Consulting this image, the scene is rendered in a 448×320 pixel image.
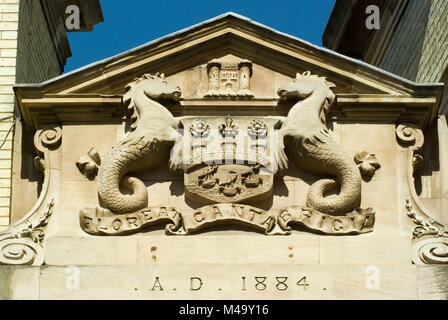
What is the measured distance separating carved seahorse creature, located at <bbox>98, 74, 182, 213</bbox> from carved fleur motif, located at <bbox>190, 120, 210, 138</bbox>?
0.21m

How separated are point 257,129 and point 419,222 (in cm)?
260

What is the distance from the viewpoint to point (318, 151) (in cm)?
2300

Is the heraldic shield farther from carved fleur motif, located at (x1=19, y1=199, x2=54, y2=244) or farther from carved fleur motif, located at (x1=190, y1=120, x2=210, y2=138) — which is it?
carved fleur motif, located at (x1=19, y1=199, x2=54, y2=244)

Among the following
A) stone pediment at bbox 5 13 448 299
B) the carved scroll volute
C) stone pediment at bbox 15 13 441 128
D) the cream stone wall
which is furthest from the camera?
the cream stone wall

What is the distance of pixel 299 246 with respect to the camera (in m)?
Result: 22.6

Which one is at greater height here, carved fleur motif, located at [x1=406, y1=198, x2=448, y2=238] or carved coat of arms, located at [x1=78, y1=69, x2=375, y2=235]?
carved coat of arms, located at [x1=78, y1=69, x2=375, y2=235]

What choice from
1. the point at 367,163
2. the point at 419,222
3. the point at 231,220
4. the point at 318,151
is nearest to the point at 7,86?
the point at 231,220

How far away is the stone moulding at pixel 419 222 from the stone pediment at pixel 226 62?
0.88ft

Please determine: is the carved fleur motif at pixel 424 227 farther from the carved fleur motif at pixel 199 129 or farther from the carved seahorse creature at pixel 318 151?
the carved fleur motif at pixel 199 129

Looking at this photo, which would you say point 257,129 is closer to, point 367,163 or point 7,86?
point 367,163

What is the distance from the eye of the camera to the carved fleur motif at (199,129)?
76.0ft

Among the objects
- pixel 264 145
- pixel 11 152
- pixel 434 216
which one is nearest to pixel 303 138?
pixel 264 145

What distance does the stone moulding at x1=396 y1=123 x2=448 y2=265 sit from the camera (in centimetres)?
2239

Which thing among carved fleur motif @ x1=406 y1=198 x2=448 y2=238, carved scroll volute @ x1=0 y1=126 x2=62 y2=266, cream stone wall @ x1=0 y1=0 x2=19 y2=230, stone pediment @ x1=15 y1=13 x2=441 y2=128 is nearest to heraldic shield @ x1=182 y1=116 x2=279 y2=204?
stone pediment @ x1=15 y1=13 x2=441 y2=128
